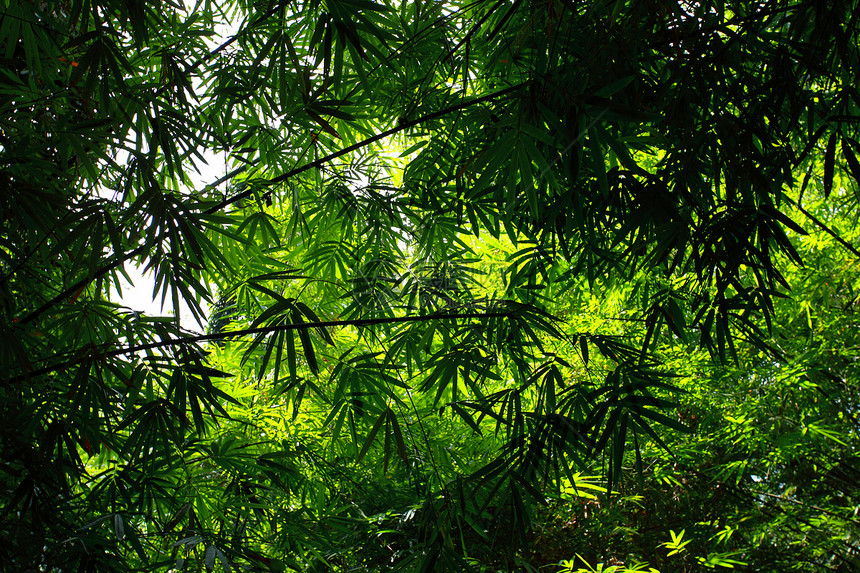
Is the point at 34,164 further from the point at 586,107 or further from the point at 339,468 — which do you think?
the point at 339,468

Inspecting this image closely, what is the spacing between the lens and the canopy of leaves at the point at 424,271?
131cm

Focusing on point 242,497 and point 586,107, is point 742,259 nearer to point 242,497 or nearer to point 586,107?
point 586,107

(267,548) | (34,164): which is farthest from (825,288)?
(34,164)

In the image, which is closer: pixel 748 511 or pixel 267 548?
pixel 267 548

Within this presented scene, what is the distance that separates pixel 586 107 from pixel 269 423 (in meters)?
1.77

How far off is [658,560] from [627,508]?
0.33 metres

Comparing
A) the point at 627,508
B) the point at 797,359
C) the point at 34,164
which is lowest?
the point at 627,508

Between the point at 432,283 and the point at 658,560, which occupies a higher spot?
the point at 432,283

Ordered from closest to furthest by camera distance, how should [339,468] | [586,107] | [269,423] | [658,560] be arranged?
1. [586,107]
2. [269,423]
3. [339,468]
4. [658,560]

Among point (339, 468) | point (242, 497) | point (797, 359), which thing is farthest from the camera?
point (797, 359)

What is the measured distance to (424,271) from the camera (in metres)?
2.06

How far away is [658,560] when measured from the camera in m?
3.02

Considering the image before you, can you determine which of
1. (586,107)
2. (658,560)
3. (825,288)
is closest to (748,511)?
(658,560)

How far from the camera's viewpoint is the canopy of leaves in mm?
1314
